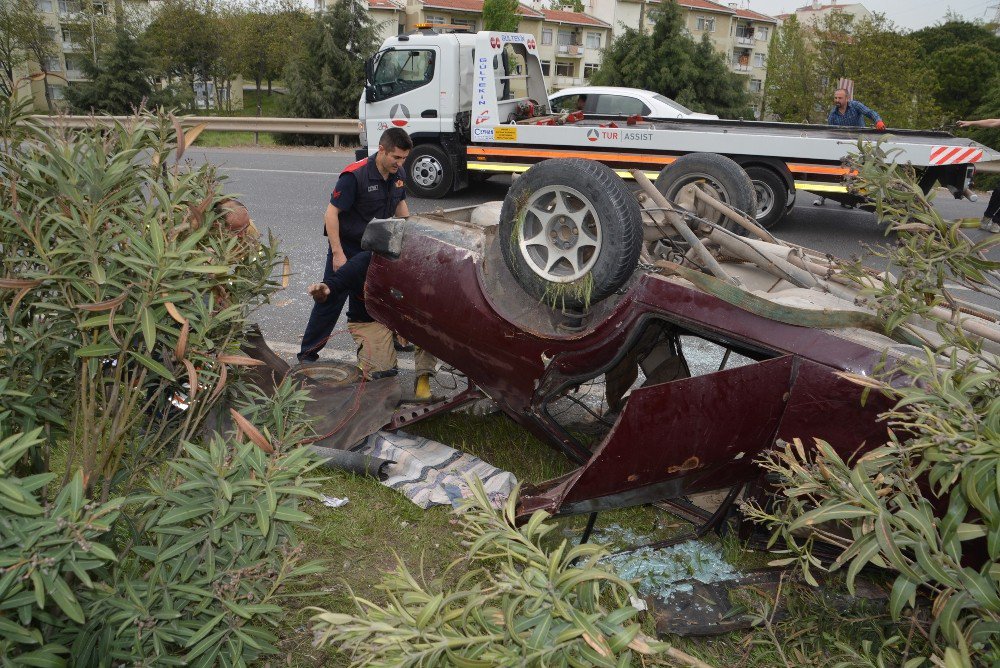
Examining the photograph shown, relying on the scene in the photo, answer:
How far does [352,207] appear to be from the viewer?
4793mm

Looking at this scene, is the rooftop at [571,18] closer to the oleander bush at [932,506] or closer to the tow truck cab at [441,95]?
the tow truck cab at [441,95]

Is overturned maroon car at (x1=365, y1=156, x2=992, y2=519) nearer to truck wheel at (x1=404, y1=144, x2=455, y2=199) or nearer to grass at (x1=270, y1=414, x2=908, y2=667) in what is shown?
grass at (x1=270, y1=414, x2=908, y2=667)

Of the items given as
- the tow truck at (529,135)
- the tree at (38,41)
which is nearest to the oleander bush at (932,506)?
the tow truck at (529,135)

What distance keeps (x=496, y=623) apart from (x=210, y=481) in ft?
2.82

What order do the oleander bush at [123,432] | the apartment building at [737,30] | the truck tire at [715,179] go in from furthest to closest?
the apartment building at [737,30] < the truck tire at [715,179] < the oleander bush at [123,432]

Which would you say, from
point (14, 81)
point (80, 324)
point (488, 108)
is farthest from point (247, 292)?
point (488, 108)

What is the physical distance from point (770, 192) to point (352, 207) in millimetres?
6255

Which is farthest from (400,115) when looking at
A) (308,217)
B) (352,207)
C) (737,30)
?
(737,30)

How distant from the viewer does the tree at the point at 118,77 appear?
25.0 metres

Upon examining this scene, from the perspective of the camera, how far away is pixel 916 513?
160cm

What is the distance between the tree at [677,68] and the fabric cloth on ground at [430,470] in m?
21.3

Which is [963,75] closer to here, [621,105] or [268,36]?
[621,105]

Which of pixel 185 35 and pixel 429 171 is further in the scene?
pixel 185 35

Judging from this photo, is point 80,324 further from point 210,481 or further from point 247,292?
point 247,292
